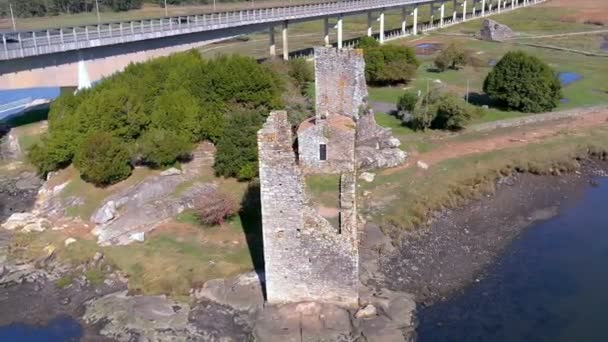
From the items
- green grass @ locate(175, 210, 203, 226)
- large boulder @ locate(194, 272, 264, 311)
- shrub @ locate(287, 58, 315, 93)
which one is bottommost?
large boulder @ locate(194, 272, 264, 311)

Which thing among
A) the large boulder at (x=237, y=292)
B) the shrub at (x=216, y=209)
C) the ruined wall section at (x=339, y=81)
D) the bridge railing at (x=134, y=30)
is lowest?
the large boulder at (x=237, y=292)

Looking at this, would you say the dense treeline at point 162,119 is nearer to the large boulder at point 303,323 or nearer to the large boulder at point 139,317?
the large boulder at point 139,317

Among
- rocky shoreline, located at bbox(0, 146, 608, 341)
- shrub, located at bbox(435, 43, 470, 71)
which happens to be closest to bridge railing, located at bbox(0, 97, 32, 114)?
rocky shoreline, located at bbox(0, 146, 608, 341)

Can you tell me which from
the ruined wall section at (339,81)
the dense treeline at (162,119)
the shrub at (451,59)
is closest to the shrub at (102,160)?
the dense treeline at (162,119)

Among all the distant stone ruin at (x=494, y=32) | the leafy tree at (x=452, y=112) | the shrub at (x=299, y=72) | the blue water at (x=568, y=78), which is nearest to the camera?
the leafy tree at (x=452, y=112)

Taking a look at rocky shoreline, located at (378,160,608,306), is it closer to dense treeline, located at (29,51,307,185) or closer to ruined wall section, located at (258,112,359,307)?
ruined wall section, located at (258,112,359,307)

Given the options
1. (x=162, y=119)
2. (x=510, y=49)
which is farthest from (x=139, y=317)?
(x=510, y=49)
